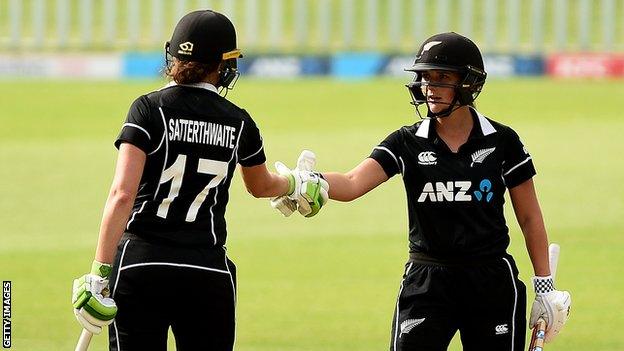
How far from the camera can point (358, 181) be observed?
5.06 meters

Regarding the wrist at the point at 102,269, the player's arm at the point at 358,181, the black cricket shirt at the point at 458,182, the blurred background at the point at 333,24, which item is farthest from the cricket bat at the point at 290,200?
the blurred background at the point at 333,24

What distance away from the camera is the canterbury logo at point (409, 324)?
4.79 metres

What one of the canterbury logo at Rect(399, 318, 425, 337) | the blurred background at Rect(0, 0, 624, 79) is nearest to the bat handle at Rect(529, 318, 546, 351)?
the canterbury logo at Rect(399, 318, 425, 337)

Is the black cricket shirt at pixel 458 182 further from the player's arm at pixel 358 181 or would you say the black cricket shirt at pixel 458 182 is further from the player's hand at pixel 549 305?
the player's hand at pixel 549 305

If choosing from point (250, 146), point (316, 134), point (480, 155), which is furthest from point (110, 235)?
point (316, 134)

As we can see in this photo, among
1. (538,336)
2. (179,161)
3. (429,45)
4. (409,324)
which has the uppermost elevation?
(429,45)

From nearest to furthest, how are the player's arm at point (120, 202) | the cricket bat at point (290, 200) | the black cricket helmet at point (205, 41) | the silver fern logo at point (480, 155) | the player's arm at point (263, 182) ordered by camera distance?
the player's arm at point (120, 202) → the black cricket helmet at point (205, 41) → the player's arm at point (263, 182) → the silver fern logo at point (480, 155) → the cricket bat at point (290, 200)

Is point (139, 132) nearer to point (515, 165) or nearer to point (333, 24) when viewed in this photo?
point (515, 165)

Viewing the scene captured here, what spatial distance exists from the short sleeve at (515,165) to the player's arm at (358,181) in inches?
18.0

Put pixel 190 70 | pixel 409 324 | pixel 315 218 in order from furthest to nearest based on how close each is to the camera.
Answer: pixel 315 218, pixel 409 324, pixel 190 70

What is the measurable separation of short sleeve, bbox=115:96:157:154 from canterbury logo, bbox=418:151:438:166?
1.07 meters

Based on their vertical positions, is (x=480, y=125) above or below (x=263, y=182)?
above

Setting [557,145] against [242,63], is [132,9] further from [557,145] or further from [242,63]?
[557,145]

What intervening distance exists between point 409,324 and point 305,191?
26.4 inches
